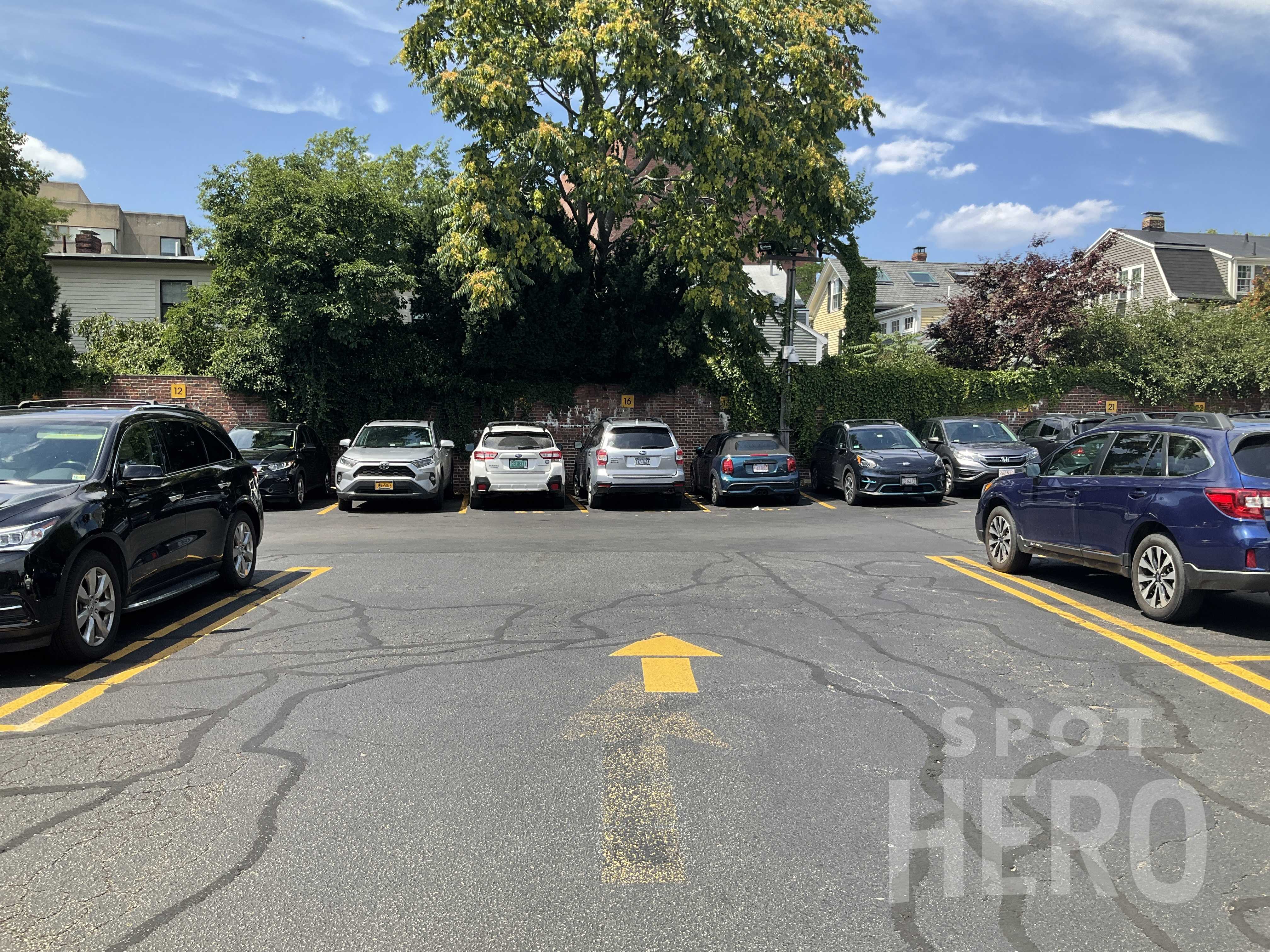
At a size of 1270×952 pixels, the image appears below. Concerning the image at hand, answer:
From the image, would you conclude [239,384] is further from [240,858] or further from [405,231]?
[240,858]

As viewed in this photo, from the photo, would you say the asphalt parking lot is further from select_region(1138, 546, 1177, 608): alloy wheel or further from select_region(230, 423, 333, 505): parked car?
select_region(230, 423, 333, 505): parked car

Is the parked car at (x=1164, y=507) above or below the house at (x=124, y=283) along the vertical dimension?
below

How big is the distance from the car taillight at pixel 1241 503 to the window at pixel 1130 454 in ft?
3.35

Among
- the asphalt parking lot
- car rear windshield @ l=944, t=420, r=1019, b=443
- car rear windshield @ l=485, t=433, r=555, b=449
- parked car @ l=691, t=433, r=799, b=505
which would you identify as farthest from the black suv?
car rear windshield @ l=944, t=420, r=1019, b=443

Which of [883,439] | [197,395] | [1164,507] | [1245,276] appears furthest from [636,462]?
[1245,276]

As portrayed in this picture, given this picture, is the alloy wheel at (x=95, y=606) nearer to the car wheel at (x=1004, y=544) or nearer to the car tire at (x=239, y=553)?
the car tire at (x=239, y=553)

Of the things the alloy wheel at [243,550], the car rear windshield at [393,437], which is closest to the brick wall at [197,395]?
the car rear windshield at [393,437]

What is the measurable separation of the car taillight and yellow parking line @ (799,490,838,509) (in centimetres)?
1137

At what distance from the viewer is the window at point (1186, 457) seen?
7680 mm

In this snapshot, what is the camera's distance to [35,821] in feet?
12.8

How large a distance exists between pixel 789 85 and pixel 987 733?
20.5 m

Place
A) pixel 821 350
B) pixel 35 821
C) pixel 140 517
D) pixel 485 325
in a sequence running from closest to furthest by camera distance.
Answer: pixel 35 821, pixel 140 517, pixel 485 325, pixel 821 350

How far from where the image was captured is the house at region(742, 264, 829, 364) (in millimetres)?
26438

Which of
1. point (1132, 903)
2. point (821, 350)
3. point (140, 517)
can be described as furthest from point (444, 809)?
point (821, 350)
